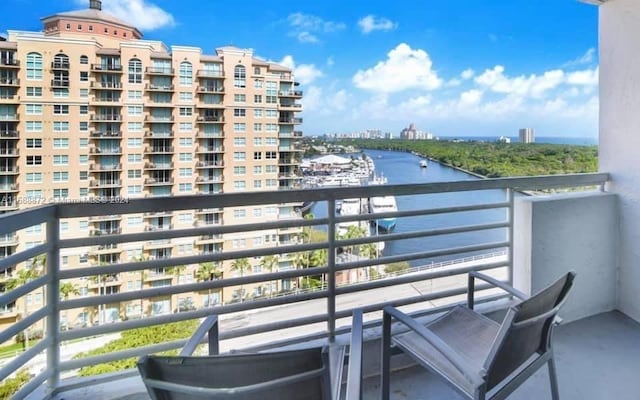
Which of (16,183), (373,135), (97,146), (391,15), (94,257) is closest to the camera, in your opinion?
(94,257)

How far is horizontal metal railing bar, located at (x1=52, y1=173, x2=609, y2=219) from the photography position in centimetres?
157

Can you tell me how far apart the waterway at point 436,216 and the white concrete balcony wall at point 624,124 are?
95cm

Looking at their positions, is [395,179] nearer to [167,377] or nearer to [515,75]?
[167,377]

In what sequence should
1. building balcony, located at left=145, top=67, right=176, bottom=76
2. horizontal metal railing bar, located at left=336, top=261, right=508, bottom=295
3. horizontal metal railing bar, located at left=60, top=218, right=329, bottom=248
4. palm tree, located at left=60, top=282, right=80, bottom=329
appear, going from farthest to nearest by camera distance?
building balcony, located at left=145, top=67, right=176, bottom=76 < horizontal metal railing bar, located at left=336, top=261, right=508, bottom=295 < palm tree, located at left=60, top=282, right=80, bottom=329 < horizontal metal railing bar, located at left=60, top=218, right=329, bottom=248

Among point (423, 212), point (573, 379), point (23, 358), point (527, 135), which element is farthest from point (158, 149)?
point (527, 135)

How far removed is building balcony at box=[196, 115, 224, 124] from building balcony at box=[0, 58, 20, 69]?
1.29m

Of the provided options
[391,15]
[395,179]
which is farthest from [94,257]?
[391,15]

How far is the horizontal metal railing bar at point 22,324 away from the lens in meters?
1.38

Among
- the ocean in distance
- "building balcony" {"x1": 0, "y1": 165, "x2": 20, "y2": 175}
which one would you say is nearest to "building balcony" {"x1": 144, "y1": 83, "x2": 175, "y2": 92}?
"building balcony" {"x1": 0, "y1": 165, "x2": 20, "y2": 175}

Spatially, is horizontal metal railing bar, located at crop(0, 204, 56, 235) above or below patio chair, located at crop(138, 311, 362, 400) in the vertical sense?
above

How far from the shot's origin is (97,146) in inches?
114

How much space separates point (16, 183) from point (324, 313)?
220 centimetres

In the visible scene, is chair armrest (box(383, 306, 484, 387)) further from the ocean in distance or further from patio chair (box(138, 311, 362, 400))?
the ocean in distance

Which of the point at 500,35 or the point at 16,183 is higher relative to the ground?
the point at 500,35
